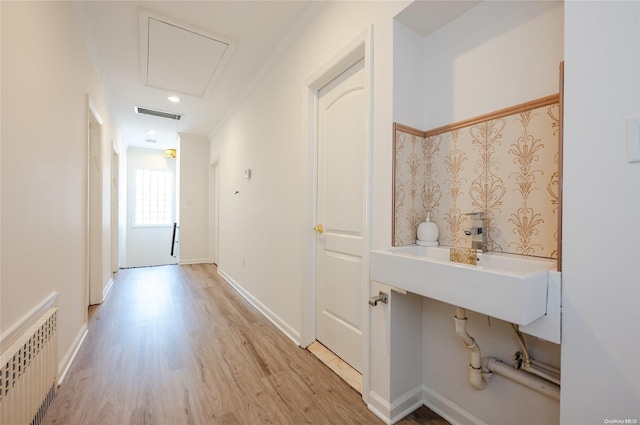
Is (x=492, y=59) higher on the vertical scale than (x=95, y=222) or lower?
higher

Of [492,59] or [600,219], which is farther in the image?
[492,59]

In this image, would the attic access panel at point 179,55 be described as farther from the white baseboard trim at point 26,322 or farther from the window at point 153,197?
the window at point 153,197

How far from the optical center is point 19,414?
112 centimetres

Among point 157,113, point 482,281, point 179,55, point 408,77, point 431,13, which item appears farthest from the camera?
point 157,113

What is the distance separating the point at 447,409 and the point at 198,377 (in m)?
1.53

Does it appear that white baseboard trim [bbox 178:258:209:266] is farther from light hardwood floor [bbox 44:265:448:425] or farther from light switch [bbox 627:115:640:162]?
light switch [bbox 627:115:640:162]

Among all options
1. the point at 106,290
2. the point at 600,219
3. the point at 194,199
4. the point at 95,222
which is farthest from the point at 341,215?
the point at 194,199

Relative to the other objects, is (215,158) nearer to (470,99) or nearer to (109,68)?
(109,68)

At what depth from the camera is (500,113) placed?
4.05 feet

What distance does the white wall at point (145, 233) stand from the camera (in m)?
6.36

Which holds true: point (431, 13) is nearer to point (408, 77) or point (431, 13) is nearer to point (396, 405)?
point (408, 77)

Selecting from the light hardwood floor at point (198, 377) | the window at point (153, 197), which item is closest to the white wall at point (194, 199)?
the window at point (153, 197)

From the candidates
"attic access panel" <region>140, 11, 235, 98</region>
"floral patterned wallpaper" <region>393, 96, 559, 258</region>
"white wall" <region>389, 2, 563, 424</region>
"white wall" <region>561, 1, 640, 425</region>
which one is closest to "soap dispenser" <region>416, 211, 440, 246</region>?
"floral patterned wallpaper" <region>393, 96, 559, 258</region>

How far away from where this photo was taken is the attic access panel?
2291 millimetres
